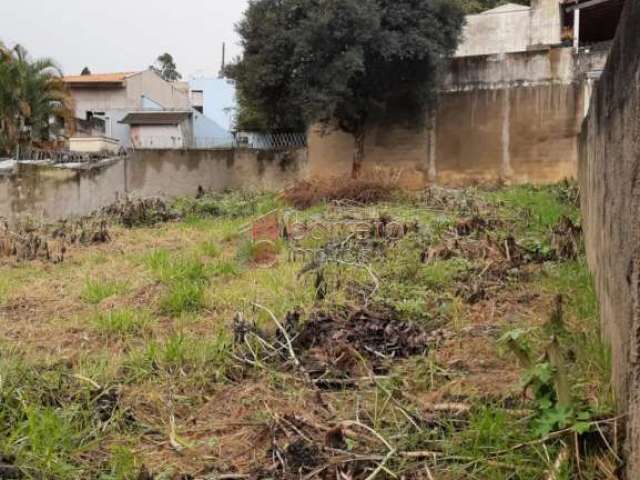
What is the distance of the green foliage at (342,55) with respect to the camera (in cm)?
1258

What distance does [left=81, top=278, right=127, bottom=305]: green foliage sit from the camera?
5.01 m

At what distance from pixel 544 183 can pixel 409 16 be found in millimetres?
4994

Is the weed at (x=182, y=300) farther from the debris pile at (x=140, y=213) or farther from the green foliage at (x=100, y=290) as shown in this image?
the debris pile at (x=140, y=213)

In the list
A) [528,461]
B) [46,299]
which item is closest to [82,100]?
[46,299]

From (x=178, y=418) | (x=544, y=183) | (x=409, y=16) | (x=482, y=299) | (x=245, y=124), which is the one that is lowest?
(x=178, y=418)

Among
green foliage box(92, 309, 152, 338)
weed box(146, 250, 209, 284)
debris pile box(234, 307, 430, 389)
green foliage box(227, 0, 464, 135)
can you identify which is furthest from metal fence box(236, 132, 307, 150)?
debris pile box(234, 307, 430, 389)

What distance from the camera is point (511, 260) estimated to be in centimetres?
525

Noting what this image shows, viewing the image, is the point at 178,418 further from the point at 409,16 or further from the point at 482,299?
the point at 409,16

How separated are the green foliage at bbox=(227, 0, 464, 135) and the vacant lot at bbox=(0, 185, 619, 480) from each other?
7.38 m

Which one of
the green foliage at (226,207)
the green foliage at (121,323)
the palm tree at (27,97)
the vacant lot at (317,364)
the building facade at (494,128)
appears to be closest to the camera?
the vacant lot at (317,364)

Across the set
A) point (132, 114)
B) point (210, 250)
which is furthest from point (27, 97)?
point (210, 250)

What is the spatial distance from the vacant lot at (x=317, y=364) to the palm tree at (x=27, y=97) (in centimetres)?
1461

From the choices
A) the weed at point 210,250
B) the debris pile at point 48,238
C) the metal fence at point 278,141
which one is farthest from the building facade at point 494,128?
the weed at point 210,250

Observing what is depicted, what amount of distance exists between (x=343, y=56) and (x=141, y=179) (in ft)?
17.5
